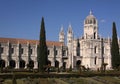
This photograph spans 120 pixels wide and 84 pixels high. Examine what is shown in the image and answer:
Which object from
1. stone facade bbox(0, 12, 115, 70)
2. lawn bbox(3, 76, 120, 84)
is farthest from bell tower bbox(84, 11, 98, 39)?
lawn bbox(3, 76, 120, 84)

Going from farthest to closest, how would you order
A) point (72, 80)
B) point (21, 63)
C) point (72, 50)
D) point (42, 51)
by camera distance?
point (72, 50), point (21, 63), point (42, 51), point (72, 80)

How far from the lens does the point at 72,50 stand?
8938 centimetres

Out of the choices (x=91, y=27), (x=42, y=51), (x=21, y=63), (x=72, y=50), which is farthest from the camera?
(x=91, y=27)

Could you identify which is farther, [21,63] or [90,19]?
[90,19]

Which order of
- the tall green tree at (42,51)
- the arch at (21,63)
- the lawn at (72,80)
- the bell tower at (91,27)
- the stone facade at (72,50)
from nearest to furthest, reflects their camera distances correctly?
the lawn at (72,80)
the tall green tree at (42,51)
the stone facade at (72,50)
the arch at (21,63)
the bell tower at (91,27)

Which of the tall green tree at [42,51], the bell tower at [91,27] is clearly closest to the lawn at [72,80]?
the tall green tree at [42,51]

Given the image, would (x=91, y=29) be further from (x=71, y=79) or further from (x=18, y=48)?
(x=71, y=79)

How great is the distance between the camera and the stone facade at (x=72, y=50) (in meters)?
81.6

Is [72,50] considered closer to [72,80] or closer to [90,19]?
[90,19]

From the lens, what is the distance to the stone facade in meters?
81.6

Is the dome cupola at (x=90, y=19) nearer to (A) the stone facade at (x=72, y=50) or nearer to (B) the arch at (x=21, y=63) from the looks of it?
(A) the stone facade at (x=72, y=50)

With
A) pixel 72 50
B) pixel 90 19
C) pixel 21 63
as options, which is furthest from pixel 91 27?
pixel 21 63

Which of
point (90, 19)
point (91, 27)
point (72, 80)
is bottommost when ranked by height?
point (72, 80)

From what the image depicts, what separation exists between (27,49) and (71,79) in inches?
1555
